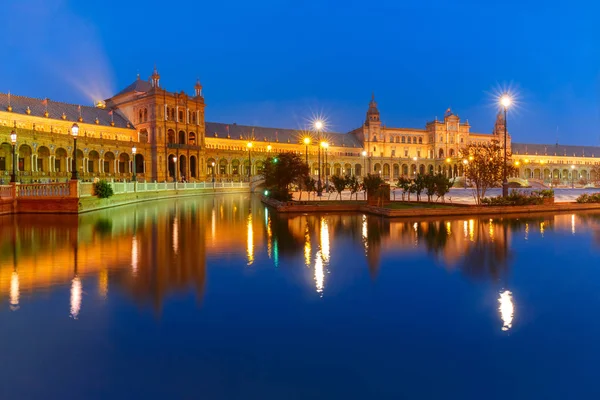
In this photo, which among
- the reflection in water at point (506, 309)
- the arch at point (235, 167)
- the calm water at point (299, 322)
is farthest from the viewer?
the arch at point (235, 167)

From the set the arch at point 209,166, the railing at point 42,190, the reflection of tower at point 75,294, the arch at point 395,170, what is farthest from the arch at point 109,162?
the arch at point 395,170

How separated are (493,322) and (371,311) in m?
1.60

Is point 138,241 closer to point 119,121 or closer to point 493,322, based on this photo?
point 493,322

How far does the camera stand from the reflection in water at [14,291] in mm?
6742

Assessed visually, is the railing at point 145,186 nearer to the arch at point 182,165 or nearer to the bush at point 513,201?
the arch at point 182,165

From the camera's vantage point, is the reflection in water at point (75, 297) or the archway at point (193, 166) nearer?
the reflection in water at point (75, 297)

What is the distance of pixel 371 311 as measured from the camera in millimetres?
6465

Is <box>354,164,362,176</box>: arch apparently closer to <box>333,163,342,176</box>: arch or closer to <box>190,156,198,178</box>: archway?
<box>333,163,342,176</box>: arch

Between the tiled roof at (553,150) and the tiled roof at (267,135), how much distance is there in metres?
47.7

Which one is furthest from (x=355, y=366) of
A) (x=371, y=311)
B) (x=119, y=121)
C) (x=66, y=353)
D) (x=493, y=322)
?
(x=119, y=121)

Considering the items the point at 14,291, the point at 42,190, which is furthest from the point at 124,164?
the point at 14,291

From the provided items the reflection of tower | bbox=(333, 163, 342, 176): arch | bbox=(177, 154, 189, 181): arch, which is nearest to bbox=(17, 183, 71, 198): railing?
the reflection of tower

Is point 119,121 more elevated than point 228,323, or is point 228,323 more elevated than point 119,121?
point 119,121

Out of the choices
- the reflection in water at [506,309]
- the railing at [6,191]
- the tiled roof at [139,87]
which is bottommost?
the reflection in water at [506,309]
